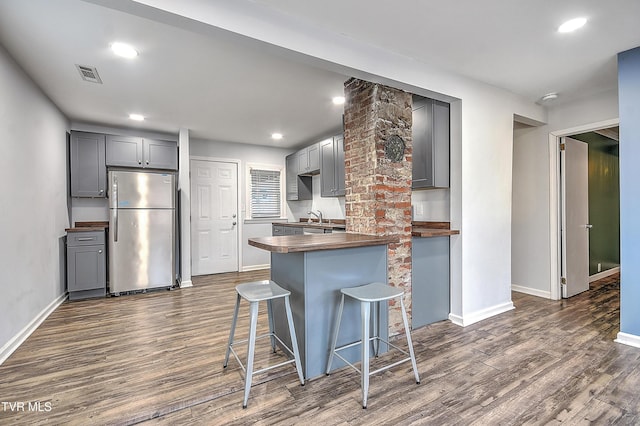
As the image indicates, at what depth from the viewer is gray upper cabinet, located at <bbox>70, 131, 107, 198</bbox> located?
166 inches

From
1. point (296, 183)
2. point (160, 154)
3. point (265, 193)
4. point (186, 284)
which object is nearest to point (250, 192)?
point (265, 193)

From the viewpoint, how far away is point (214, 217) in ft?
18.1

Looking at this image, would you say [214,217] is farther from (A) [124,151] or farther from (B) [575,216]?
(B) [575,216]

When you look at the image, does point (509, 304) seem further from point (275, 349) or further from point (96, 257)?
point (96, 257)

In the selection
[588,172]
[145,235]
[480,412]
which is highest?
[588,172]

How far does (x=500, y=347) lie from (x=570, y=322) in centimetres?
112

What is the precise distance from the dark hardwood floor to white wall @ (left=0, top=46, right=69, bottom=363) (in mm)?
353

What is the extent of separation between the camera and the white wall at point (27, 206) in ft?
7.93

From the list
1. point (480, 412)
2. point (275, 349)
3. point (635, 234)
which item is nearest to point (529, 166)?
point (635, 234)

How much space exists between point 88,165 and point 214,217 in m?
1.98

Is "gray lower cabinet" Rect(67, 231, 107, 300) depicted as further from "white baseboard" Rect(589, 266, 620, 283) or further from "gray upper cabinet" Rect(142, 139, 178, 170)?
"white baseboard" Rect(589, 266, 620, 283)

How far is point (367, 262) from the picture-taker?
2.33 m

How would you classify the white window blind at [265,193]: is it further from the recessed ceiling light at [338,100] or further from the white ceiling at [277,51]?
the recessed ceiling light at [338,100]

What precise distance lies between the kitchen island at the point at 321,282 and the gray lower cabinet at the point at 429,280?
623mm
